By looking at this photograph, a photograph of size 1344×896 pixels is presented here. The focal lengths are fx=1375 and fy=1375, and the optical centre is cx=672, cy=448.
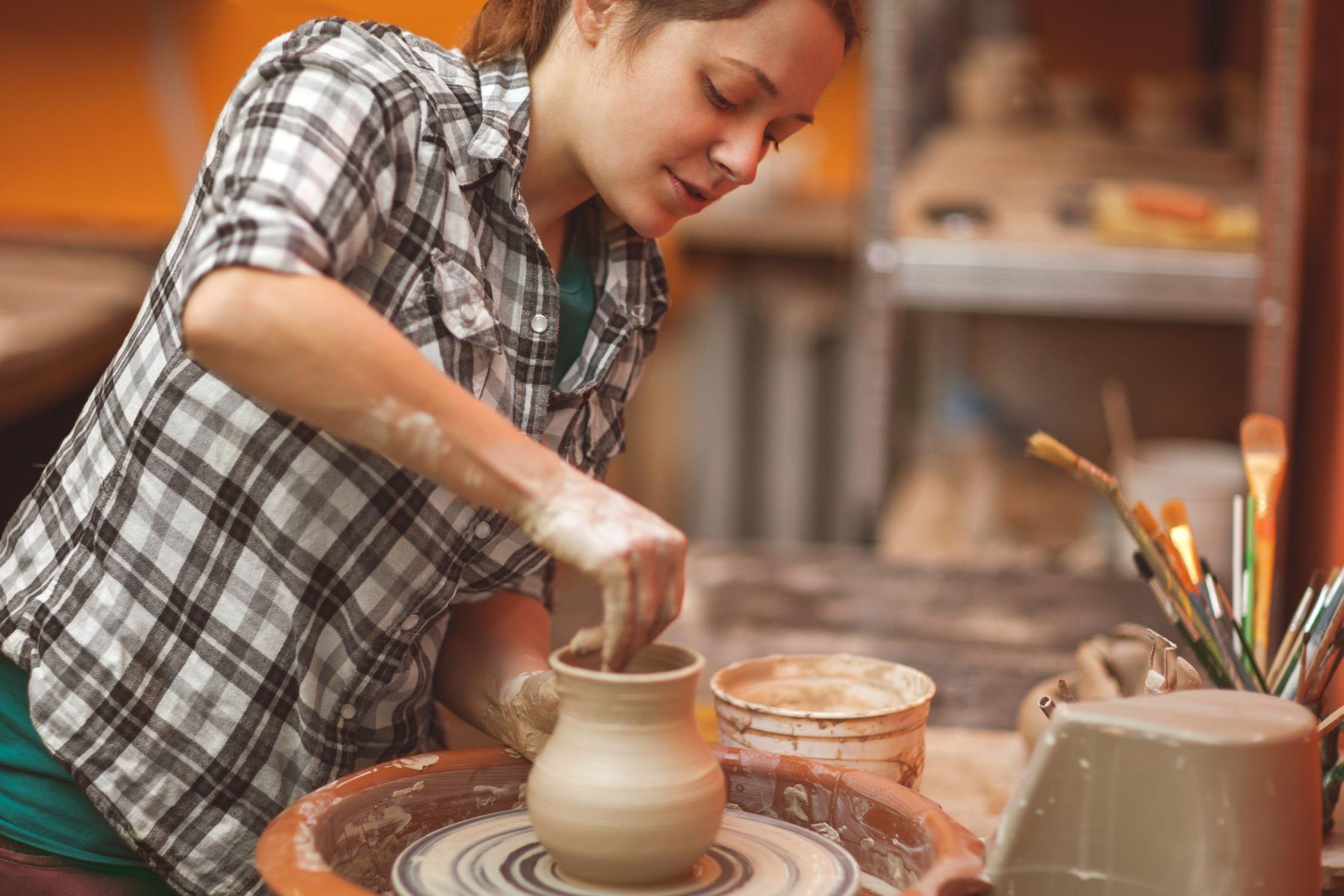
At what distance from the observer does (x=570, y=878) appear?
1.14 m

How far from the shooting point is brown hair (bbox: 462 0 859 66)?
4.05ft

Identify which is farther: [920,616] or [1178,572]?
[920,616]

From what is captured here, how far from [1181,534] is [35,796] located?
1155 millimetres

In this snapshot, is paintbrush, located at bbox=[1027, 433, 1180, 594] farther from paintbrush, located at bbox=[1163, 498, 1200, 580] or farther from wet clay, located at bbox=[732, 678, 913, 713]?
wet clay, located at bbox=[732, 678, 913, 713]

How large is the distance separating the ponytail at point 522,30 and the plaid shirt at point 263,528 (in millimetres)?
34

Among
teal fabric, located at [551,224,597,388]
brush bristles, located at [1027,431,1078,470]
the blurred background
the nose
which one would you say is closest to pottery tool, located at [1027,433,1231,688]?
brush bristles, located at [1027,431,1078,470]

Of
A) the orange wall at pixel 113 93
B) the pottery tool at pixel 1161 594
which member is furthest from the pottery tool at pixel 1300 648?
the orange wall at pixel 113 93

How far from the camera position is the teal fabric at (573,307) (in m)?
1.44

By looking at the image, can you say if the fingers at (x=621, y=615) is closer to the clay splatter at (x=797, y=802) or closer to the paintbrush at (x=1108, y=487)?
the clay splatter at (x=797, y=802)

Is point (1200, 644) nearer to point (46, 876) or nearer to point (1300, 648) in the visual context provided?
point (1300, 648)

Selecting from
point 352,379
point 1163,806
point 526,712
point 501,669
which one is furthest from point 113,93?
point 1163,806

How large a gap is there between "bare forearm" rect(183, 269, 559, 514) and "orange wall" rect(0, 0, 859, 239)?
2.93 metres

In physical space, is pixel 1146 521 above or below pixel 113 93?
below

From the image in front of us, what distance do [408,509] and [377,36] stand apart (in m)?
0.43
